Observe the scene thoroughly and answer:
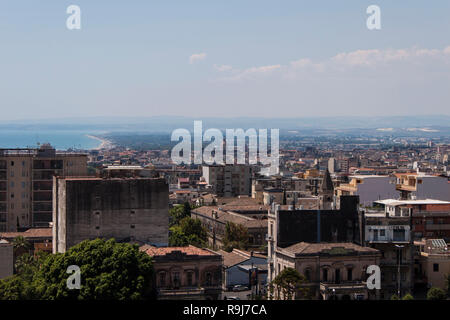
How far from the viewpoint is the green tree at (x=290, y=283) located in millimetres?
52406

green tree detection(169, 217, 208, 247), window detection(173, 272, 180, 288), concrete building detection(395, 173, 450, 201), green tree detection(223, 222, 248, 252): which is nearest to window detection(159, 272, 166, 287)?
window detection(173, 272, 180, 288)

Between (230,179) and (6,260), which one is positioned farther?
(230,179)

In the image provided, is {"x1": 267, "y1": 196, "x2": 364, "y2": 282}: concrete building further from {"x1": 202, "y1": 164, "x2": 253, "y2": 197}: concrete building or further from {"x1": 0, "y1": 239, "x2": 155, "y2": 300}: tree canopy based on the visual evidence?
{"x1": 202, "y1": 164, "x2": 253, "y2": 197}: concrete building

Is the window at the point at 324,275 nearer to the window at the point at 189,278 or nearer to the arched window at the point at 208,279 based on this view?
the arched window at the point at 208,279

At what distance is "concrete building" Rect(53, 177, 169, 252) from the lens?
206ft

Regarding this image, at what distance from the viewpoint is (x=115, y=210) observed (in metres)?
63.2

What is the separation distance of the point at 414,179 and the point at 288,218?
131 ft

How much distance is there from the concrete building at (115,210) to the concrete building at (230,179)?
80985 mm

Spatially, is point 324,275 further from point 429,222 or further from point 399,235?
point 429,222

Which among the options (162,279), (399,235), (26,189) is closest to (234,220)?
(26,189)

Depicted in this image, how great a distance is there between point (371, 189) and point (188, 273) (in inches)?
1797

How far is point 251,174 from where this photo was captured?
148 m
